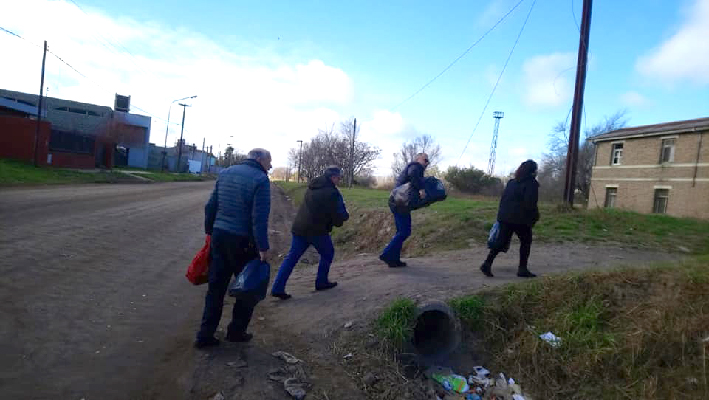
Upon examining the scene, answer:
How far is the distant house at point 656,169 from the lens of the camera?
88.0ft

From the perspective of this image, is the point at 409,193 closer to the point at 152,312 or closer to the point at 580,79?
the point at 152,312

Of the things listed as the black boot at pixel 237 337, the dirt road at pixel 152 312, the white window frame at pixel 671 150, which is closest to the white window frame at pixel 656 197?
the white window frame at pixel 671 150

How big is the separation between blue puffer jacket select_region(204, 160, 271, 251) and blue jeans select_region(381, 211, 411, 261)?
9.51 ft

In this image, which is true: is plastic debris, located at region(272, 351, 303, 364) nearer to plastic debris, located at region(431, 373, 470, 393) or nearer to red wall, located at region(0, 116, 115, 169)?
plastic debris, located at region(431, 373, 470, 393)

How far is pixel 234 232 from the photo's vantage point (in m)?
A: 4.21

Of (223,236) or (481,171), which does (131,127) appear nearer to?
(481,171)

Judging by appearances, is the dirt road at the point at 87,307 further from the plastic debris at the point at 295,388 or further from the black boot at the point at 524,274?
the black boot at the point at 524,274

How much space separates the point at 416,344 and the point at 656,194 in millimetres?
31121

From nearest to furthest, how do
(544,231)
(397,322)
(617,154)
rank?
(397,322)
(544,231)
(617,154)

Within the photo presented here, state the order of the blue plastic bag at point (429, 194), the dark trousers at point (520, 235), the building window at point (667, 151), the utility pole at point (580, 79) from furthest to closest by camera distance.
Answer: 1. the building window at point (667, 151)
2. the utility pole at point (580, 79)
3. the blue plastic bag at point (429, 194)
4. the dark trousers at point (520, 235)

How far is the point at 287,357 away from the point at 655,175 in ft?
106

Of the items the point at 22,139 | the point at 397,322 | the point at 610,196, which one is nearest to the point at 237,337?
the point at 397,322

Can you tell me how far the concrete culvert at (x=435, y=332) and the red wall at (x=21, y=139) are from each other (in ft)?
110

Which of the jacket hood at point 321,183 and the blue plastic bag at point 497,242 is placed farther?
the blue plastic bag at point 497,242
